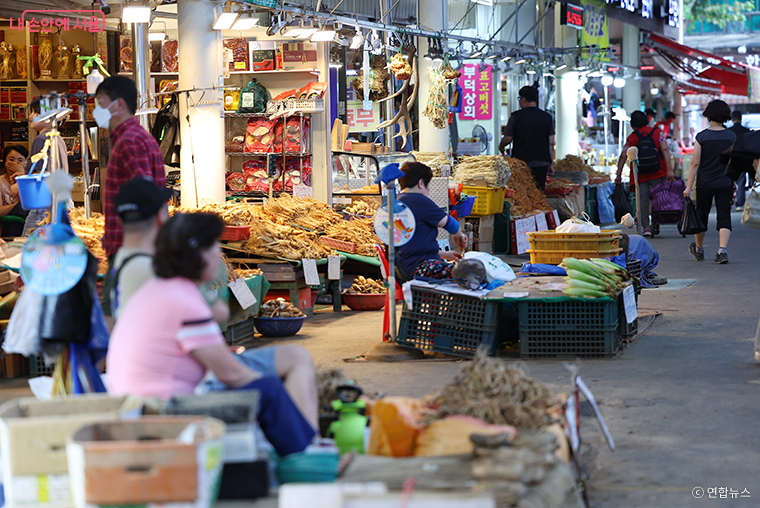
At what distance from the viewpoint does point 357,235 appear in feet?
34.6

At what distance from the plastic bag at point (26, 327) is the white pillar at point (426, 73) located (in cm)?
1153

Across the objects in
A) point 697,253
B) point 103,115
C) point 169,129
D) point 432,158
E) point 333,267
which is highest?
point 169,129

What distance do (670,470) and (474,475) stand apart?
5.86 ft

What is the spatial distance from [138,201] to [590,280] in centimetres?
406

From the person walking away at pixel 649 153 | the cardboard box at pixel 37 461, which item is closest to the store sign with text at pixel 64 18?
the cardboard box at pixel 37 461

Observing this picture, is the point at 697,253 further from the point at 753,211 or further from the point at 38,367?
the point at 38,367

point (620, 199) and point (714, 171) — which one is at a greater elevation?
point (714, 171)

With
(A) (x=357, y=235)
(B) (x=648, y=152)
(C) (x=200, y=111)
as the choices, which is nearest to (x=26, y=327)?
(C) (x=200, y=111)

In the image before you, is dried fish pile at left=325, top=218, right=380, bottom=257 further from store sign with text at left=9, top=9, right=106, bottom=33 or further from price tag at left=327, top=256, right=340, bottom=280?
store sign with text at left=9, top=9, right=106, bottom=33

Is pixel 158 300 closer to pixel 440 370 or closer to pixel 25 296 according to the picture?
pixel 25 296

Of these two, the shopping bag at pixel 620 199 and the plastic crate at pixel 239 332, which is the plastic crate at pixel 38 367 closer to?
the plastic crate at pixel 239 332

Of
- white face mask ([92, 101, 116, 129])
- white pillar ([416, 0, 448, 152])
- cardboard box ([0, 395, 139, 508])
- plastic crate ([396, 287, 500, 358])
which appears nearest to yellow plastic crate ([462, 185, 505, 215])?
white pillar ([416, 0, 448, 152])

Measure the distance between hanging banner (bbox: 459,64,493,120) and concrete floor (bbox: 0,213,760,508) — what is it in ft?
27.3

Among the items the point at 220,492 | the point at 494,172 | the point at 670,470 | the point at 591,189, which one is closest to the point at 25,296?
the point at 220,492
